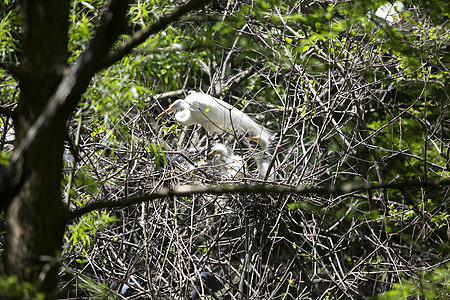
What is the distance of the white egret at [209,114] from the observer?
10.7ft

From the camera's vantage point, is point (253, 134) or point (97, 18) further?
point (253, 134)

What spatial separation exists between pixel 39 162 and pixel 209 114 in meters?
2.10

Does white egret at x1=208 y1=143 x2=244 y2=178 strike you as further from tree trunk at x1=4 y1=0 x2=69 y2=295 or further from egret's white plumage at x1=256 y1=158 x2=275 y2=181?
tree trunk at x1=4 y1=0 x2=69 y2=295

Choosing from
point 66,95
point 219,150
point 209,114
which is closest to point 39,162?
point 66,95

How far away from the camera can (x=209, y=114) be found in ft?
10.8

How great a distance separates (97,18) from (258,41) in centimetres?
111

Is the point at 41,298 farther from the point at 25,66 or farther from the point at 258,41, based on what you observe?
the point at 258,41

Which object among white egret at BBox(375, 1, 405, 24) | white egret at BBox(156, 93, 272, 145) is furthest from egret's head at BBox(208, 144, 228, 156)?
white egret at BBox(375, 1, 405, 24)

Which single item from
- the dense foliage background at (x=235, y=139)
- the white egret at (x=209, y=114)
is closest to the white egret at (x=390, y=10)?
the dense foliage background at (x=235, y=139)

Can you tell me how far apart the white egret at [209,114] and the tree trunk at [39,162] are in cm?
A: 183

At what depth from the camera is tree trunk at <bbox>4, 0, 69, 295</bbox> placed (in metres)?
1.24

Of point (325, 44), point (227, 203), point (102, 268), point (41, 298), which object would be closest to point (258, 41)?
point (325, 44)

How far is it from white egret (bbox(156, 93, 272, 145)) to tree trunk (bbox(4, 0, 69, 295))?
72.1 inches

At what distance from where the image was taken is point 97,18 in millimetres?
2564
